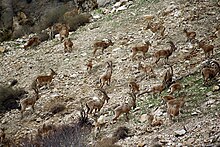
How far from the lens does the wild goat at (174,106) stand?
42.9 ft

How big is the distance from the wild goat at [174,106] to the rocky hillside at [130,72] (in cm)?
23

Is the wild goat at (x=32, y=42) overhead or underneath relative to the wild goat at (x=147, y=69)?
underneath

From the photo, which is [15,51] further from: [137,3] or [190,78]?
[190,78]

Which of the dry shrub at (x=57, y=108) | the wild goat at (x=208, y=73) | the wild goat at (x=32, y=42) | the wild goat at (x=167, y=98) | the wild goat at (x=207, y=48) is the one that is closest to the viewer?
the wild goat at (x=167, y=98)

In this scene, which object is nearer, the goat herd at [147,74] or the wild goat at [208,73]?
the goat herd at [147,74]

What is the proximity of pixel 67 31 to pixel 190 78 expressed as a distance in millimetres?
9146

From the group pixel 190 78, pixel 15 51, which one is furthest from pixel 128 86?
pixel 15 51

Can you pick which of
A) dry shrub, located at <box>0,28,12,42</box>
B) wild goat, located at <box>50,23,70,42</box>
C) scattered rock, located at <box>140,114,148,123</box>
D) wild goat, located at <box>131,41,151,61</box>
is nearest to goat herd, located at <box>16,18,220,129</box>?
wild goat, located at <box>131,41,151,61</box>

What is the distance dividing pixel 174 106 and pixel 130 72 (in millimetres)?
5008

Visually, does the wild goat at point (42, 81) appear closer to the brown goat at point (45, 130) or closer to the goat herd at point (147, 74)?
the goat herd at point (147, 74)

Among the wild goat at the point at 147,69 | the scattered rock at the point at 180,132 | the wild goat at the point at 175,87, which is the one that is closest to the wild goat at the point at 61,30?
the wild goat at the point at 147,69

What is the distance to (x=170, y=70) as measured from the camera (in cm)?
1655

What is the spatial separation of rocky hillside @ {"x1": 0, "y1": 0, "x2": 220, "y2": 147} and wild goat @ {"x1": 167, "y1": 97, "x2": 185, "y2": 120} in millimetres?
230

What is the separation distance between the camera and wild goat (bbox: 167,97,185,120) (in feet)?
42.9
